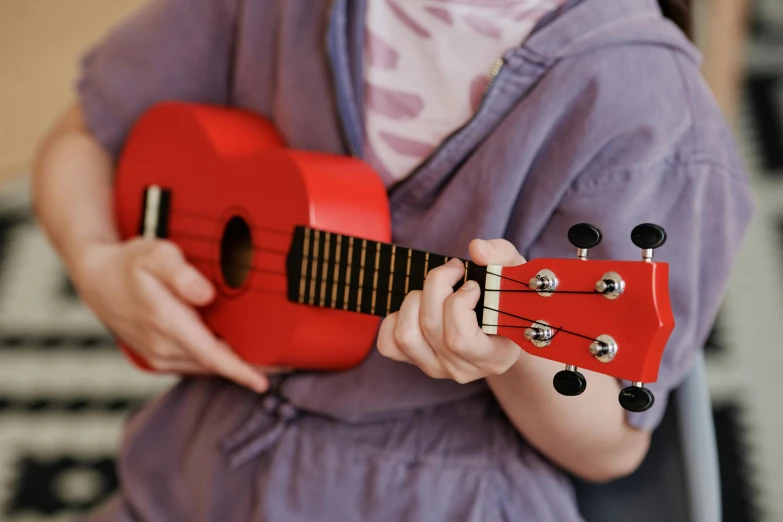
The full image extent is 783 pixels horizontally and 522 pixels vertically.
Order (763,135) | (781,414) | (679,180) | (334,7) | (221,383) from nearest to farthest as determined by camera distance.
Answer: (679,180), (334,7), (221,383), (781,414), (763,135)

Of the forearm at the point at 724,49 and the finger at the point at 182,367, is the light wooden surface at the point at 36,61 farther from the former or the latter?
the forearm at the point at 724,49

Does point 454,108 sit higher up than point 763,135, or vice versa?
point 454,108

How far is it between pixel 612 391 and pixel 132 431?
51 cm

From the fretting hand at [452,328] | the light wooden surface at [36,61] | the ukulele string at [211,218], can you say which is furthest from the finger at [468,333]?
the light wooden surface at [36,61]

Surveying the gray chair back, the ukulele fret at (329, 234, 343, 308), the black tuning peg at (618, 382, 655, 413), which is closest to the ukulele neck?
the ukulele fret at (329, 234, 343, 308)

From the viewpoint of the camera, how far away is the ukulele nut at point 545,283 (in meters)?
0.47

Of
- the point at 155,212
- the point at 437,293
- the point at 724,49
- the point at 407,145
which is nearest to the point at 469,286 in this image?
the point at 437,293

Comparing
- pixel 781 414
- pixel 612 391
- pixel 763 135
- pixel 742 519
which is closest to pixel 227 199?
pixel 612 391

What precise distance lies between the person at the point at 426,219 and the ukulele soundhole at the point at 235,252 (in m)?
0.02

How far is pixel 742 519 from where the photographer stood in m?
1.21

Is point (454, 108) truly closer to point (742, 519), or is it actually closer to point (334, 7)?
point (334, 7)

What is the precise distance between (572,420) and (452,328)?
0.16m

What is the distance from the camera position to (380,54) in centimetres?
71

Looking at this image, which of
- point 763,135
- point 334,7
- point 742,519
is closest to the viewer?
point 334,7
